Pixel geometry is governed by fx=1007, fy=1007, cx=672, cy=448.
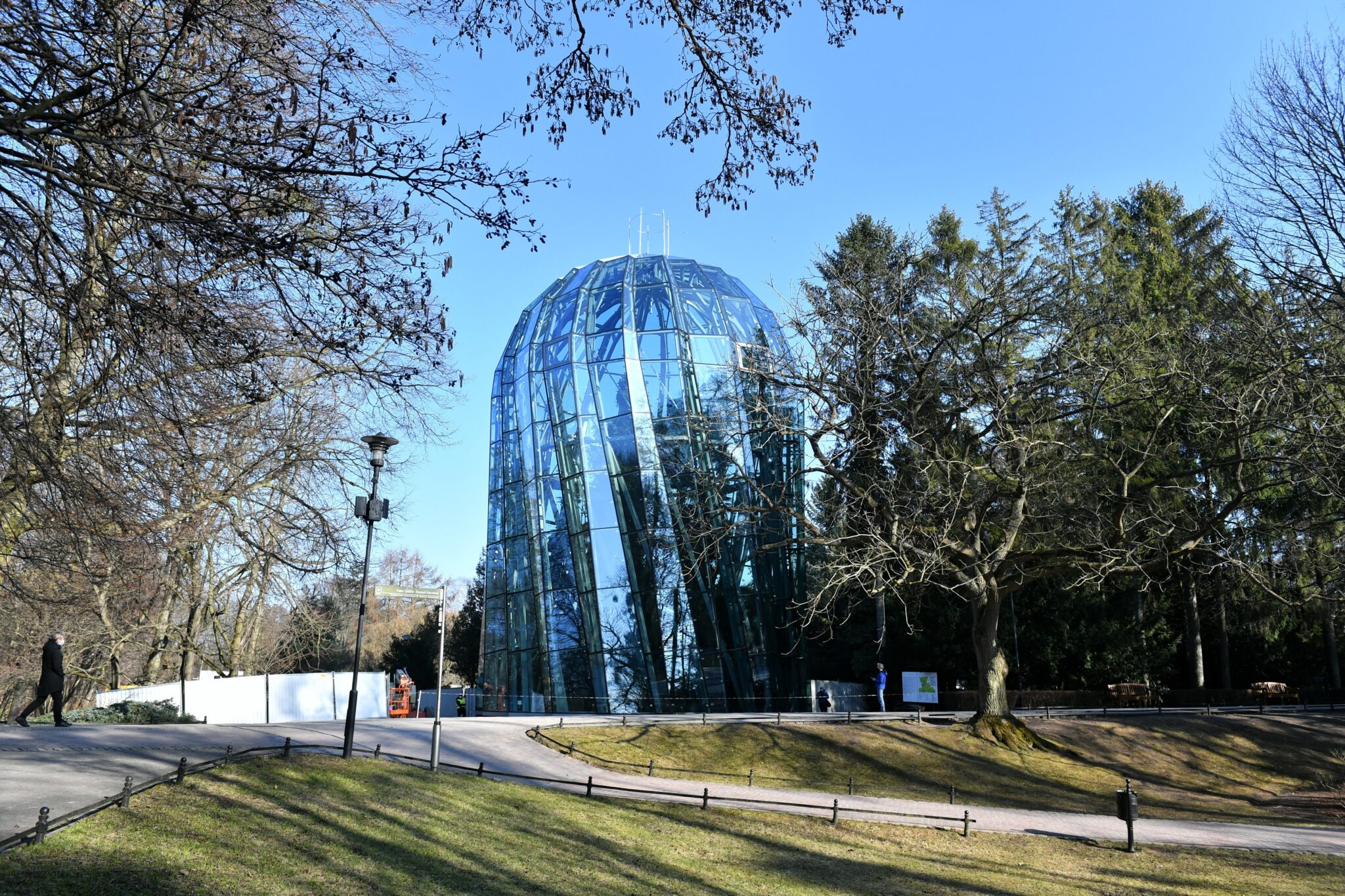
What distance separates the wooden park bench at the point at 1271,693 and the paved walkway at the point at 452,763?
19184 millimetres

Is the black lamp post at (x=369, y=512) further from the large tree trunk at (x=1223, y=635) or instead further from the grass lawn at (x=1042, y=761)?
the large tree trunk at (x=1223, y=635)

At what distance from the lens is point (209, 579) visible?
27.8m

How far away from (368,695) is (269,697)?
339 cm

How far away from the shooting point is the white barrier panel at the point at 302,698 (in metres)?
27.9

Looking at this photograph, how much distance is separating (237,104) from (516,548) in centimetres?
3683

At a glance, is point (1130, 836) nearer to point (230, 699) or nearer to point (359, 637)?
point (359, 637)

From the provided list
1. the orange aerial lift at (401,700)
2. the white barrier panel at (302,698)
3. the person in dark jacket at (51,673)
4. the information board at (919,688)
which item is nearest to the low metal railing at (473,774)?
the person in dark jacket at (51,673)

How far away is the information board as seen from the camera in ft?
102

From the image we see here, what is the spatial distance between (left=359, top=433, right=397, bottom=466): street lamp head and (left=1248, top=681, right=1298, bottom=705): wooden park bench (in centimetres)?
3402

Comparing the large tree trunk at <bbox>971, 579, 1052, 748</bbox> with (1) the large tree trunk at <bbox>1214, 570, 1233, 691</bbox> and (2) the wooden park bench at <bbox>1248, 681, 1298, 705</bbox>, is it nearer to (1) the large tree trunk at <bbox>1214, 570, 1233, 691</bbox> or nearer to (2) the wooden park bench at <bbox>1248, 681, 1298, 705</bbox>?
(1) the large tree trunk at <bbox>1214, 570, 1233, 691</bbox>

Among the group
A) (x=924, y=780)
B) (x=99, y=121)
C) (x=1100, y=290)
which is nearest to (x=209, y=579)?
(x=924, y=780)

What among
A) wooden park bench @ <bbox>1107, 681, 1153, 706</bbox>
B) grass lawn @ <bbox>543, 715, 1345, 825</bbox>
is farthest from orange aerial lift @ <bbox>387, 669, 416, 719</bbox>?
wooden park bench @ <bbox>1107, 681, 1153, 706</bbox>

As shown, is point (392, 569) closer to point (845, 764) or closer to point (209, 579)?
point (209, 579)

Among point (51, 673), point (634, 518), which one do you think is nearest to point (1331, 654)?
point (634, 518)
